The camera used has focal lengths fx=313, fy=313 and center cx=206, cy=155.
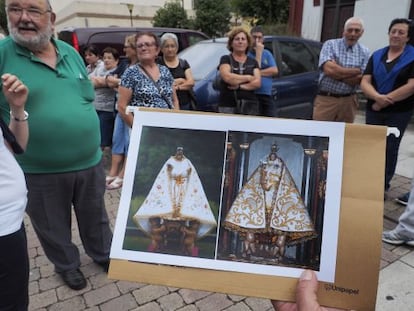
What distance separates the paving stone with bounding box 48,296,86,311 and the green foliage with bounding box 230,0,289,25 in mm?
16400

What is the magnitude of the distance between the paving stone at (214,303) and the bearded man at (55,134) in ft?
2.94

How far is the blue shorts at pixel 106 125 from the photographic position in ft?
14.5

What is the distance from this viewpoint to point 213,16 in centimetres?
2344

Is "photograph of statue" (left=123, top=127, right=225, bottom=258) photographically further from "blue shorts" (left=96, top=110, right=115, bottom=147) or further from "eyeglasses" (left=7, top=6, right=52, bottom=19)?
"blue shorts" (left=96, top=110, right=115, bottom=147)

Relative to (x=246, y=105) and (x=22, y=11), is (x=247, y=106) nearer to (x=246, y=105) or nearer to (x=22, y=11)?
(x=246, y=105)

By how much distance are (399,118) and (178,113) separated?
9.74 feet

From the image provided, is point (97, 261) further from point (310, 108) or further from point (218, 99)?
point (310, 108)

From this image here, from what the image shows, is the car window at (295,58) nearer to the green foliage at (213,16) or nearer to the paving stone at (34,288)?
the paving stone at (34,288)

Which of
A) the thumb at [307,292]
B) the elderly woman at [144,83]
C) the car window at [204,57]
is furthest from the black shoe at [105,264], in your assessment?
the car window at [204,57]

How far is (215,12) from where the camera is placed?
2333cm

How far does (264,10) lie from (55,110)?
676 inches

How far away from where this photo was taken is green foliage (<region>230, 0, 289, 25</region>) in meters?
16.0

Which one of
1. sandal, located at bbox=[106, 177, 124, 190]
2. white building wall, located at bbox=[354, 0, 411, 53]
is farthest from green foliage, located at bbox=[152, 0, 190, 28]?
sandal, located at bbox=[106, 177, 124, 190]

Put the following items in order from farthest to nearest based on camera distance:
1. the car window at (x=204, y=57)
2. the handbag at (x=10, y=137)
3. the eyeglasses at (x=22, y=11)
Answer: the car window at (x=204, y=57) → the eyeglasses at (x=22, y=11) → the handbag at (x=10, y=137)
